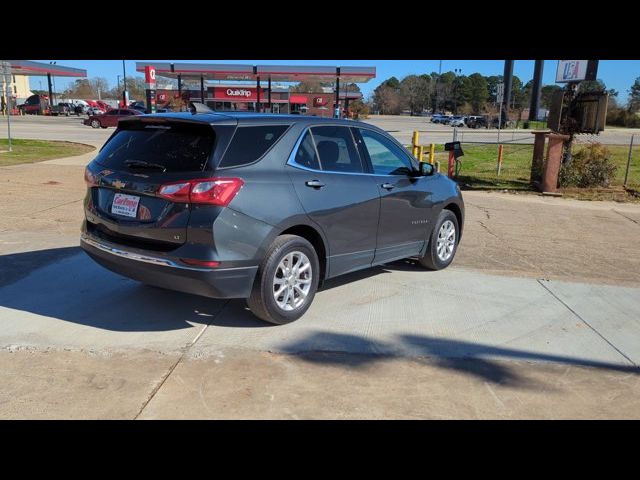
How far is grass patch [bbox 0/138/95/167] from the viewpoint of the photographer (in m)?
17.2

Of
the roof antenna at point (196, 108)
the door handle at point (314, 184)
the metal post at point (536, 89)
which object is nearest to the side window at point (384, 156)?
the door handle at point (314, 184)

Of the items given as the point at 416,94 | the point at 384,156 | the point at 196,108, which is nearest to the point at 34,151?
the point at 196,108

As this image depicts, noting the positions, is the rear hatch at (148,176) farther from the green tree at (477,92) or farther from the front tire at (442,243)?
the green tree at (477,92)

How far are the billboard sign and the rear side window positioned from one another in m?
A: 10.0

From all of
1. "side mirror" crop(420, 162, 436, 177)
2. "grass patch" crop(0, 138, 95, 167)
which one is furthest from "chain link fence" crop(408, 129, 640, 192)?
"grass patch" crop(0, 138, 95, 167)

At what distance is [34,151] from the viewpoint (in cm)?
2008

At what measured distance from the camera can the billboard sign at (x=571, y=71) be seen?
12.4 meters

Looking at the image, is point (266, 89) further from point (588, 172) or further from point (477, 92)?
point (477, 92)

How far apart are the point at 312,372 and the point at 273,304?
816mm

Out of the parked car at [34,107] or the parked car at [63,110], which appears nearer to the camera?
the parked car at [63,110]

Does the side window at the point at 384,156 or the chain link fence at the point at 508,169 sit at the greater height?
the side window at the point at 384,156

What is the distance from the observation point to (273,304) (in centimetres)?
445

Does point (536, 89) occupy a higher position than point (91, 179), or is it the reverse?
point (536, 89)

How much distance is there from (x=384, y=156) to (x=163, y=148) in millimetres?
2389
